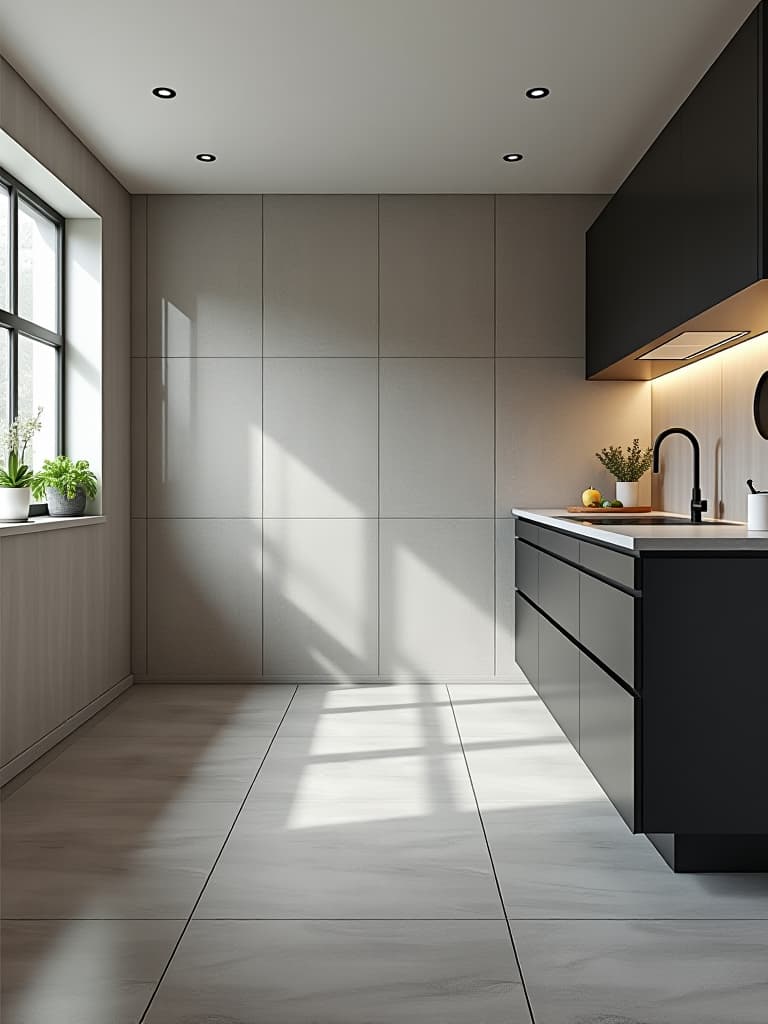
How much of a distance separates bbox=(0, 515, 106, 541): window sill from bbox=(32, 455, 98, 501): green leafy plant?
119 millimetres

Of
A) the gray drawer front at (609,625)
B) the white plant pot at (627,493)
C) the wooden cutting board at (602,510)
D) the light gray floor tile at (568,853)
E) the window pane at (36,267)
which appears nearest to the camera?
the light gray floor tile at (568,853)

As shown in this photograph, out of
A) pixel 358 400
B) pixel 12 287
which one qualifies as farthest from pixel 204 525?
pixel 12 287

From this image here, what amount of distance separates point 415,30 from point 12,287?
6.48ft

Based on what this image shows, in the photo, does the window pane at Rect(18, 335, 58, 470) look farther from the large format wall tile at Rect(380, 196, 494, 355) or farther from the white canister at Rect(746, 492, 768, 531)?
the white canister at Rect(746, 492, 768, 531)

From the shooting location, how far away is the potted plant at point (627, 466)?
506cm

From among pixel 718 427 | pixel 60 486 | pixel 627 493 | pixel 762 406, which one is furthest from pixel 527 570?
pixel 60 486

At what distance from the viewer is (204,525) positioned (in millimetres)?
5293

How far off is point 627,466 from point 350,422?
148 cm

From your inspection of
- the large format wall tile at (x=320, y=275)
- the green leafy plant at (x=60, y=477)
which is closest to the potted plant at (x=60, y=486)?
the green leafy plant at (x=60, y=477)

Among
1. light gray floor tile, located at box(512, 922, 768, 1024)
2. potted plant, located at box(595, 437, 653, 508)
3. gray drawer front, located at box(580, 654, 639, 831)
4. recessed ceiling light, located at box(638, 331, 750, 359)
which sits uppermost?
recessed ceiling light, located at box(638, 331, 750, 359)

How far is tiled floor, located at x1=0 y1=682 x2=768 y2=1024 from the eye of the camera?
200cm

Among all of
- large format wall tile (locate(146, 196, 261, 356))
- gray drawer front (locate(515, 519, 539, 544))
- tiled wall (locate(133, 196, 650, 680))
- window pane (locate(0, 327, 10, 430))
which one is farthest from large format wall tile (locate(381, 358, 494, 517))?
window pane (locate(0, 327, 10, 430))

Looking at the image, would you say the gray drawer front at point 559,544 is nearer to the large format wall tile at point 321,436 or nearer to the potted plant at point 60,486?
the large format wall tile at point 321,436

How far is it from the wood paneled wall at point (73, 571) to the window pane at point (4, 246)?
0.26m
